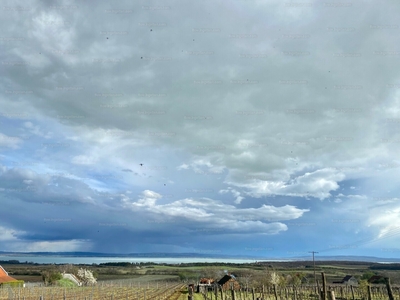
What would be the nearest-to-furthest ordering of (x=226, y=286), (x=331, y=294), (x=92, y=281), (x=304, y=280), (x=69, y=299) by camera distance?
(x=331, y=294), (x=69, y=299), (x=226, y=286), (x=92, y=281), (x=304, y=280)

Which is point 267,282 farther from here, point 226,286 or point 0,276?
point 0,276

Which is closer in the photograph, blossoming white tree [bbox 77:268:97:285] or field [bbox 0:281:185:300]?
field [bbox 0:281:185:300]

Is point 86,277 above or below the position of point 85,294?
below

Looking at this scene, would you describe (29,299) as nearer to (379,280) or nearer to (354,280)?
(379,280)

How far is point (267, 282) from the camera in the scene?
68.2 metres

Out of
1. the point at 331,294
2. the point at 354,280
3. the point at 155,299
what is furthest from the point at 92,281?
the point at 331,294

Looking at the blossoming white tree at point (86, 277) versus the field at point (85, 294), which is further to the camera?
the blossoming white tree at point (86, 277)

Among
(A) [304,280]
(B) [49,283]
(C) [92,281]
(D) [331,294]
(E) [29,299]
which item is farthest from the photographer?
(A) [304,280]

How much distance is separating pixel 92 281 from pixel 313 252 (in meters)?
46.7

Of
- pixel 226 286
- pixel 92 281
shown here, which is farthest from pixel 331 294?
pixel 92 281

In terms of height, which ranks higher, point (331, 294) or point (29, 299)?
point (331, 294)

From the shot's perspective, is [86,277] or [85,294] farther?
[86,277]

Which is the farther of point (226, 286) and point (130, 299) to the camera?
point (226, 286)

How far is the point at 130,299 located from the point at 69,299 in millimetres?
6494
